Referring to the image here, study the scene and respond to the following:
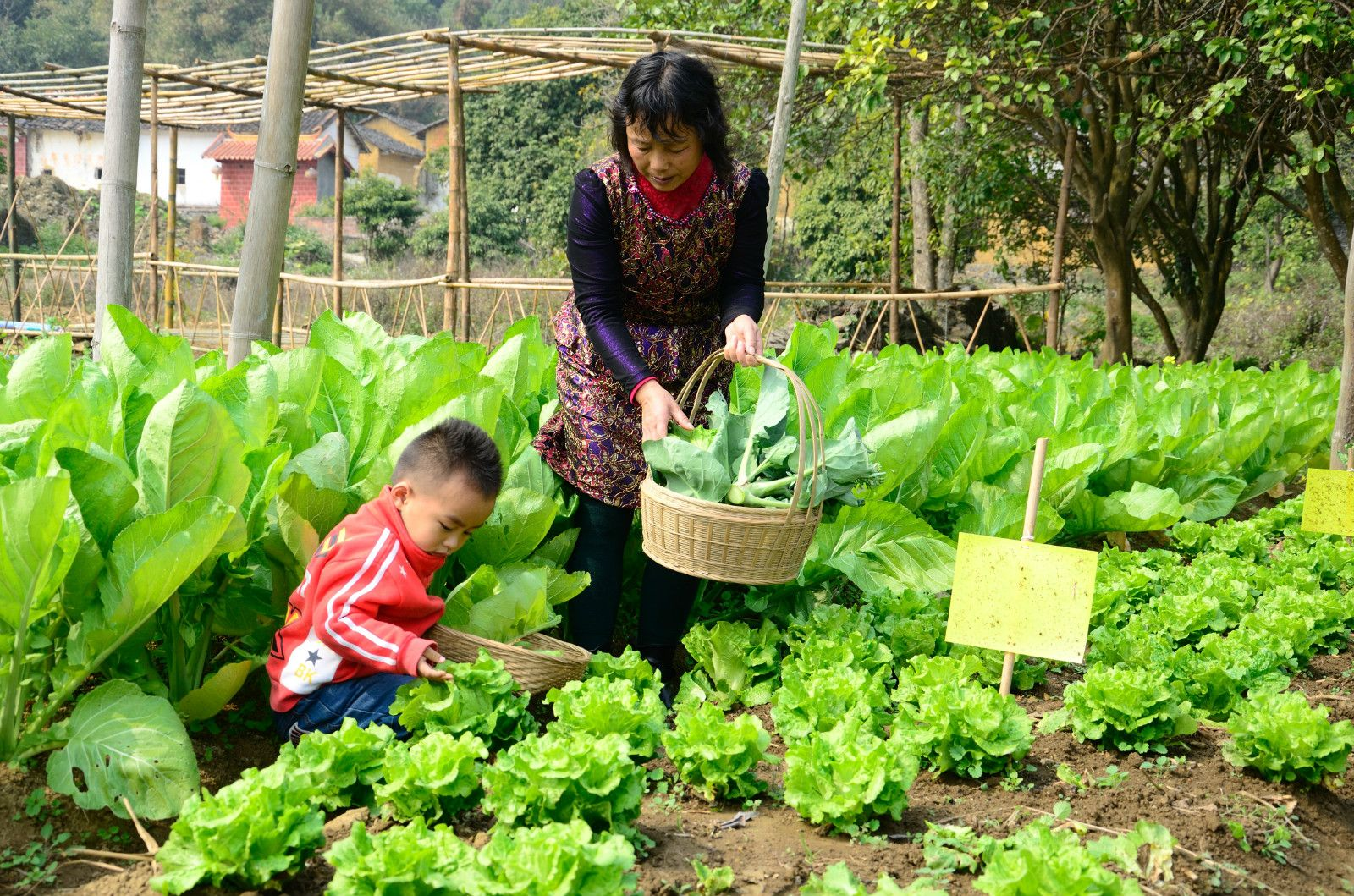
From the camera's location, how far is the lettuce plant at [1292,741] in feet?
7.52

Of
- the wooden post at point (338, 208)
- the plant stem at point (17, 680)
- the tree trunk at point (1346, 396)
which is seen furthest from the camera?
the wooden post at point (338, 208)

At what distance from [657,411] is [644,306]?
42cm

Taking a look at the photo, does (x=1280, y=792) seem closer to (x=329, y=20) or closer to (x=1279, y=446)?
(x=1279, y=446)

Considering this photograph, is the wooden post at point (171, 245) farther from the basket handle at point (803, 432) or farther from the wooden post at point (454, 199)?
the basket handle at point (803, 432)

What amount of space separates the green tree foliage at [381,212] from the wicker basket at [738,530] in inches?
1149

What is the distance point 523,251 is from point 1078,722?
28.7 m

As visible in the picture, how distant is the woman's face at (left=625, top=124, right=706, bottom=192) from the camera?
105 inches

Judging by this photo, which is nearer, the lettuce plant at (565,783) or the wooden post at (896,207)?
the lettuce plant at (565,783)

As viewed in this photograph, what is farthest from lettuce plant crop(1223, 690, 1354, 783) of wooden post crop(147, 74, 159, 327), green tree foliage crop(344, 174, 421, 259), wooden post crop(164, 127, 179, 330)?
green tree foliage crop(344, 174, 421, 259)

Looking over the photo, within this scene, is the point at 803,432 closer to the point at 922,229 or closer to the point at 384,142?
the point at 922,229

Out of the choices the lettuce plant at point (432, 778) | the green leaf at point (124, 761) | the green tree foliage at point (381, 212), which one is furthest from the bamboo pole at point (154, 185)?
the green tree foliage at point (381, 212)

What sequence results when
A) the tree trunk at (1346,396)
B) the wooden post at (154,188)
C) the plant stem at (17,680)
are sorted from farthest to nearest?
the wooden post at (154,188) → the tree trunk at (1346,396) → the plant stem at (17,680)

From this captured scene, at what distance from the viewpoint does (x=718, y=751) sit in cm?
219

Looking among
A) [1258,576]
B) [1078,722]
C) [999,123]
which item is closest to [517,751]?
[1078,722]
